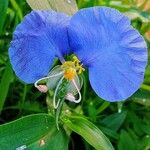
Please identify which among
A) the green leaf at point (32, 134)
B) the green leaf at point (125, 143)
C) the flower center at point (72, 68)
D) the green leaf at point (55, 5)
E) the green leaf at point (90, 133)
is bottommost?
the green leaf at point (125, 143)

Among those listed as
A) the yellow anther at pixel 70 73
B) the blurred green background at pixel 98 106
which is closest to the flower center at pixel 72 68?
the yellow anther at pixel 70 73

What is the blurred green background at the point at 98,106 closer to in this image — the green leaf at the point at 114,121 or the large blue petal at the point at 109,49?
→ the green leaf at the point at 114,121

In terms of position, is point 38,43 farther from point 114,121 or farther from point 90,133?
point 114,121

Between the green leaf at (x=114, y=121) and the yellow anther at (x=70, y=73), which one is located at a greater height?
the yellow anther at (x=70, y=73)

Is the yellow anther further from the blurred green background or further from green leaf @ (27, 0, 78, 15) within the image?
the blurred green background

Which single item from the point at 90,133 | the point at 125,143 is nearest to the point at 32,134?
the point at 90,133

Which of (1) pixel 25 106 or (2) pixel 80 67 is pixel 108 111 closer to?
(1) pixel 25 106

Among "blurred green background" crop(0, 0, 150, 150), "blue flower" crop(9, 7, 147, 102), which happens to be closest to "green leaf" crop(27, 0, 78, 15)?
"blue flower" crop(9, 7, 147, 102)
